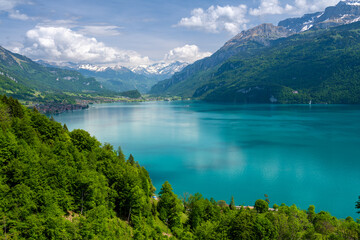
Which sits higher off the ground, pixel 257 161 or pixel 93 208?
pixel 93 208

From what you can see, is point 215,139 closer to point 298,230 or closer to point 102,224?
point 298,230

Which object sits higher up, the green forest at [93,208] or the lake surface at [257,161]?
the green forest at [93,208]

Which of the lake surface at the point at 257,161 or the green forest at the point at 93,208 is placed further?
the lake surface at the point at 257,161

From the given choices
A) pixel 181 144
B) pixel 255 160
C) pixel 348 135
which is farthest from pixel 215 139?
pixel 348 135

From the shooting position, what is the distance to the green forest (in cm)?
2245

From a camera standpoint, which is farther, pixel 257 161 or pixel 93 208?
pixel 257 161

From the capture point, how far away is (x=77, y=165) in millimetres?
33344

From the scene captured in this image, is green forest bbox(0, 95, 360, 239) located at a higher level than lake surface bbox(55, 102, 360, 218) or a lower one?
higher

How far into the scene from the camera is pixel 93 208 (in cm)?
2802

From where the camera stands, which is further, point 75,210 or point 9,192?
point 75,210

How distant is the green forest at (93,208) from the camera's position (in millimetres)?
22453

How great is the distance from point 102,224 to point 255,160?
57.0 meters

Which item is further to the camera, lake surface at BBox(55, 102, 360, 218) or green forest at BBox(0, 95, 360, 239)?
lake surface at BBox(55, 102, 360, 218)

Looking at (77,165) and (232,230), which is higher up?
(77,165)
